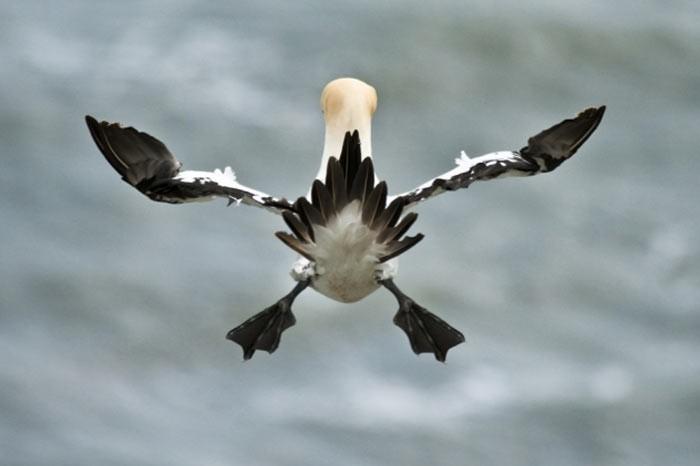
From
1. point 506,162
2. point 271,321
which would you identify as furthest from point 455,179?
point 271,321

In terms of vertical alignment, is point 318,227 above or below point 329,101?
below

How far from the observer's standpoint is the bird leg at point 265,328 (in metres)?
14.9

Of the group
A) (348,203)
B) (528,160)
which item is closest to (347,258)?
(348,203)

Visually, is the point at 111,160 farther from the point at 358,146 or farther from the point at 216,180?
the point at 358,146

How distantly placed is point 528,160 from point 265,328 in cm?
175

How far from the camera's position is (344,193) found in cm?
1371

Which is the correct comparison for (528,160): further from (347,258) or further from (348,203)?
(348,203)

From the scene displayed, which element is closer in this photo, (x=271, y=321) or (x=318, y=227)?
(x=318, y=227)

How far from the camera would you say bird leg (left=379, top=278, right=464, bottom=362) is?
1502 centimetres

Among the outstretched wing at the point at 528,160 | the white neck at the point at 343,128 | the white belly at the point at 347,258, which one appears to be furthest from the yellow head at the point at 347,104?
the white belly at the point at 347,258

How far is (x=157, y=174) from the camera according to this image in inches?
563

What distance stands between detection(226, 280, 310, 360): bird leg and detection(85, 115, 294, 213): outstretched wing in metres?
0.80

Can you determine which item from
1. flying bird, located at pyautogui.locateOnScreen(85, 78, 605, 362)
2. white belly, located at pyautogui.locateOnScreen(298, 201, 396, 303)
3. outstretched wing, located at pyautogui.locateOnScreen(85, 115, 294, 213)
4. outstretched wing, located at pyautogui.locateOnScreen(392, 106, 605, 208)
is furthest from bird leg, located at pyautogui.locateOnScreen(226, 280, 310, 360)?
outstretched wing, located at pyautogui.locateOnScreen(392, 106, 605, 208)

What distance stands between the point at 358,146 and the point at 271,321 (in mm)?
1798
